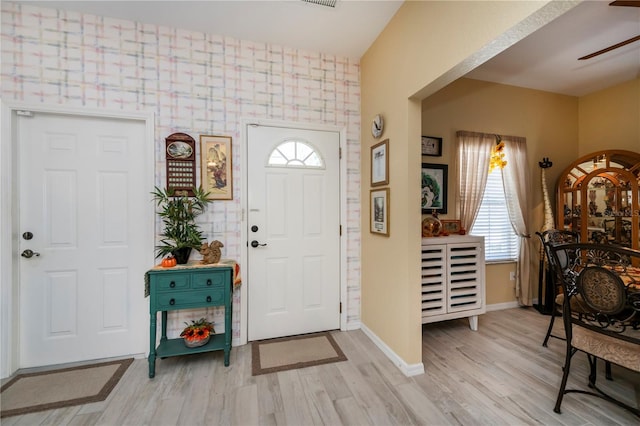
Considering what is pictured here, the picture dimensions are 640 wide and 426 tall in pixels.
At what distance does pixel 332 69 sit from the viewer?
2748 mm

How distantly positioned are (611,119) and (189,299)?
5268 millimetres

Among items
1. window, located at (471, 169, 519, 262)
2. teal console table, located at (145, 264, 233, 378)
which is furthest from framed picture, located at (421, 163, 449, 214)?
teal console table, located at (145, 264, 233, 378)

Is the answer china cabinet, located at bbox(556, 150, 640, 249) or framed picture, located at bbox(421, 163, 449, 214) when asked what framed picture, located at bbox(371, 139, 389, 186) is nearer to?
framed picture, located at bbox(421, 163, 449, 214)

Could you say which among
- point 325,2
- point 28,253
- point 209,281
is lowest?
point 209,281

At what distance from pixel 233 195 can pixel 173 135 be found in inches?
28.3

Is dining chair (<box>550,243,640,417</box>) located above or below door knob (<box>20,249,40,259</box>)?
below

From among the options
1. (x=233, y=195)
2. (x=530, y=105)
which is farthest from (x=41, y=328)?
(x=530, y=105)

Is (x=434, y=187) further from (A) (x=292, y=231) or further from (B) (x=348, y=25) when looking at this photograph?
(B) (x=348, y=25)

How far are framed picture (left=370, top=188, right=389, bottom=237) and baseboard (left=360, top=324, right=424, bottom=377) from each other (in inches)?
39.2

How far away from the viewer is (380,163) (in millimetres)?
2398

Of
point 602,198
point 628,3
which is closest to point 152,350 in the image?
point 628,3

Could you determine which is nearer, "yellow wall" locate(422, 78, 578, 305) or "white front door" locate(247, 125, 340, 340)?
"white front door" locate(247, 125, 340, 340)

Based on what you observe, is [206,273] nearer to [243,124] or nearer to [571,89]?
[243,124]

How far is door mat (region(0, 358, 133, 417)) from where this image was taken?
1.70 metres
